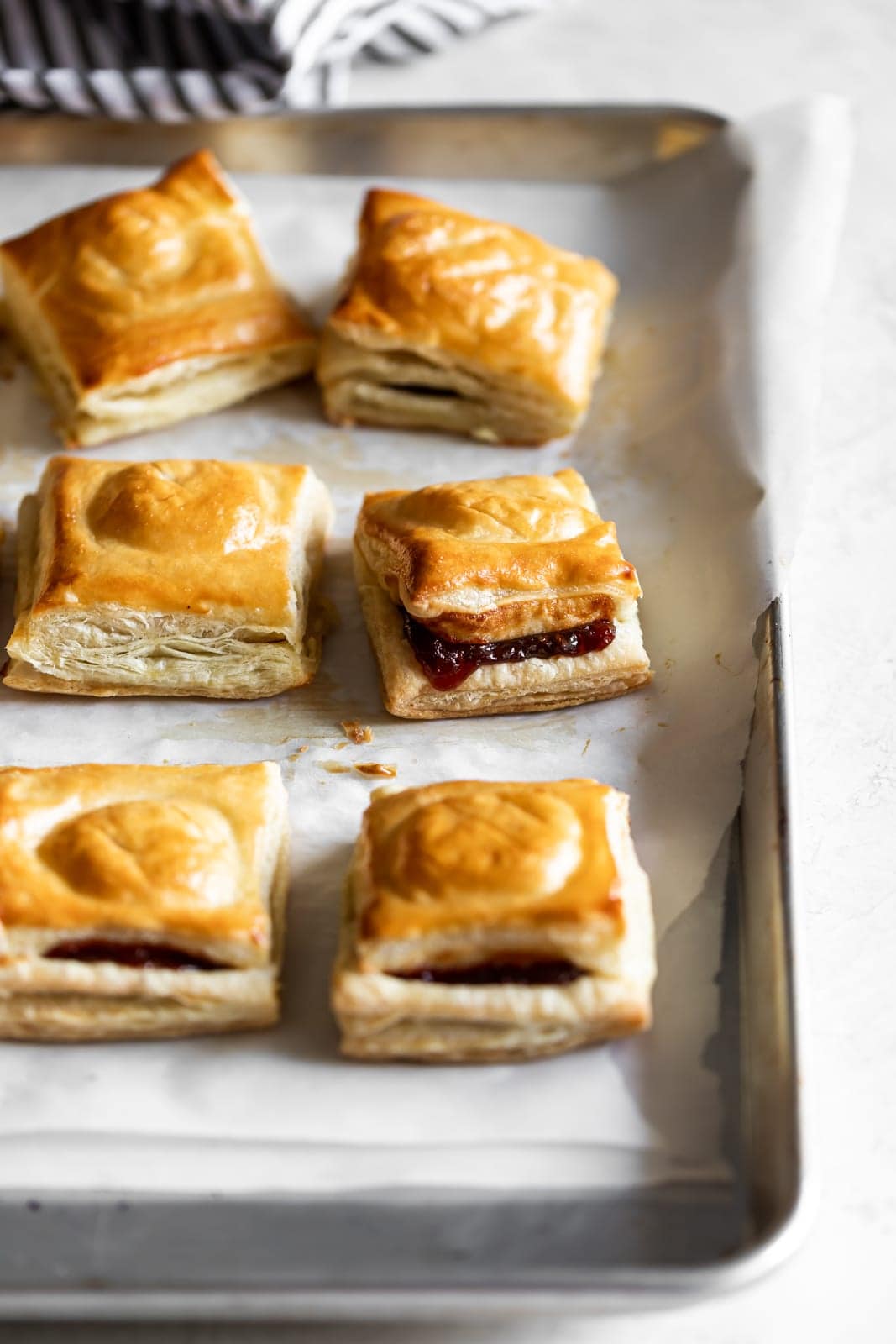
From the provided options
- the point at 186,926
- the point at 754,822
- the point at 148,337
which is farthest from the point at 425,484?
the point at 186,926

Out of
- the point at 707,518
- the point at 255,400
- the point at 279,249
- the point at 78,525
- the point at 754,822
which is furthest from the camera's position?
the point at 279,249

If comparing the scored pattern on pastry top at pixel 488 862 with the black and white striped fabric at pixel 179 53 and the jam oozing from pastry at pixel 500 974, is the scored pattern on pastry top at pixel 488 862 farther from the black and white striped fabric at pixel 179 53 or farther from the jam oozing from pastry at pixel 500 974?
the black and white striped fabric at pixel 179 53

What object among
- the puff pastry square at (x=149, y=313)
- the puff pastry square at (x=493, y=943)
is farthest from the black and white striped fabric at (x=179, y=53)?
the puff pastry square at (x=493, y=943)

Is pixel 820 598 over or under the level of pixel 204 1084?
over

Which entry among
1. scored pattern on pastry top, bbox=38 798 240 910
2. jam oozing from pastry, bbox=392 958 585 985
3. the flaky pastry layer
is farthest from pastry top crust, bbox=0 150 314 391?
jam oozing from pastry, bbox=392 958 585 985

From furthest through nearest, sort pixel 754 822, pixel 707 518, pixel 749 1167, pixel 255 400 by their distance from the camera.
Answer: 1. pixel 255 400
2. pixel 707 518
3. pixel 754 822
4. pixel 749 1167

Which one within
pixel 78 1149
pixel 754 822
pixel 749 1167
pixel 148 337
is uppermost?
pixel 148 337

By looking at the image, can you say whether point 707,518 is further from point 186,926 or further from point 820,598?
point 186,926

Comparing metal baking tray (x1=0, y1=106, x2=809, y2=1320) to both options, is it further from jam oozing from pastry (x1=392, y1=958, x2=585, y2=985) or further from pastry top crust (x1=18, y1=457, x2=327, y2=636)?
pastry top crust (x1=18, y1=457, x2=327, y2=636)

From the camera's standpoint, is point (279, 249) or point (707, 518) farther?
point (279, 249)
